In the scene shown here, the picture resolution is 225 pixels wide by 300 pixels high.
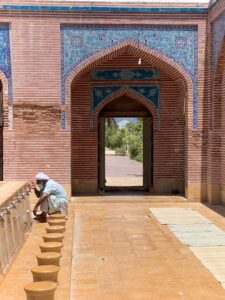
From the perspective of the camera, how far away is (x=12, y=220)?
6.41 metres

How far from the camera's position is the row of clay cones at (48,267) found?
386cm

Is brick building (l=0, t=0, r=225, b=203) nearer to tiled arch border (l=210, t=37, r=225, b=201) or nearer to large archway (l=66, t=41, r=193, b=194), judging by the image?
tiled arch border (l=210, t=37, r=225, b=201)

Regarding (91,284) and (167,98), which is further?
(167,98)

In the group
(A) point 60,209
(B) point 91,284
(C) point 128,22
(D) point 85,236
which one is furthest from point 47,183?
(C) point 128,22

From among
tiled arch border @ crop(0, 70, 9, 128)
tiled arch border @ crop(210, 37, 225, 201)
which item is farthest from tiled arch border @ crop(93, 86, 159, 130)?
tiled arch border @ crop(0, 70, 9, 128)

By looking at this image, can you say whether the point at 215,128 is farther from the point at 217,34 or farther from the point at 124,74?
the point at 124,74

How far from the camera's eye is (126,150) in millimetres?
45781

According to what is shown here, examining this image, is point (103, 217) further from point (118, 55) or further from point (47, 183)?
point (118, 55)

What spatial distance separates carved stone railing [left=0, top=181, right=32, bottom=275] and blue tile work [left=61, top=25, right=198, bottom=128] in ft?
13.2

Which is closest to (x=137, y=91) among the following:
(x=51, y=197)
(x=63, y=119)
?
(x=63, y=119)

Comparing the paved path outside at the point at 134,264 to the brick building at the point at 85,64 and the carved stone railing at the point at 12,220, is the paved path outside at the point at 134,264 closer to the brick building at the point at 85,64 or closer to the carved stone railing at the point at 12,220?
the carved stone railing at the point at 12,220

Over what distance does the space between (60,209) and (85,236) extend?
3.11 ft

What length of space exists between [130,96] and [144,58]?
4.19 ft

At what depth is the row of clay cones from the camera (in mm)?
3857
